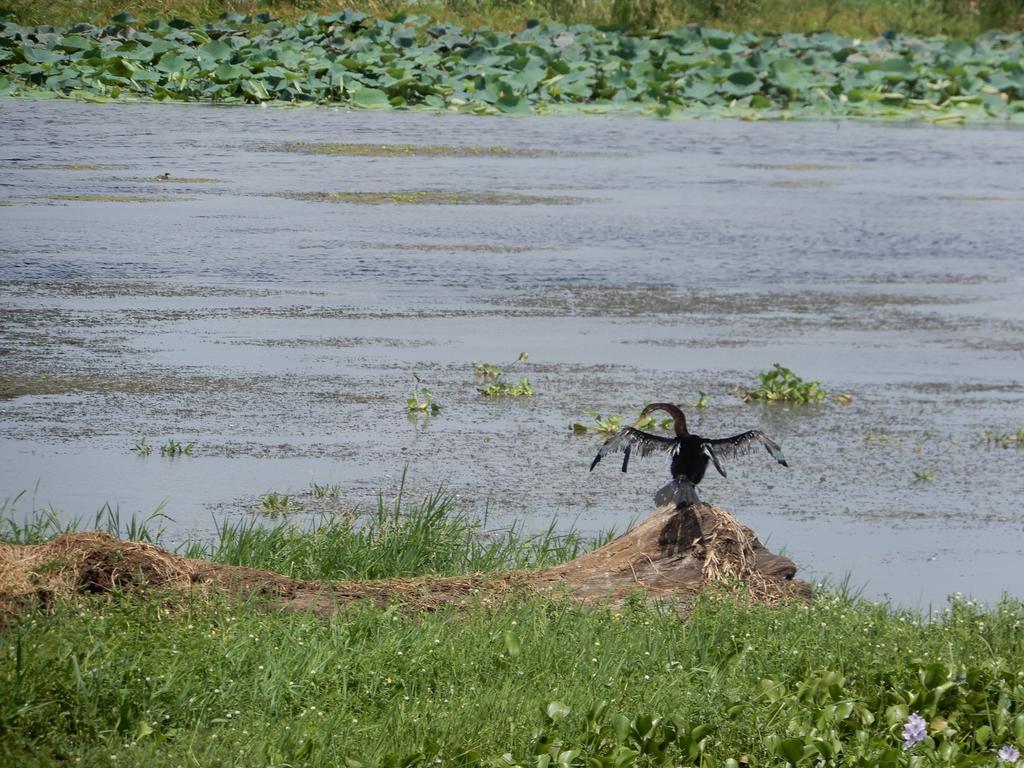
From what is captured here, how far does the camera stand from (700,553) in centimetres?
618

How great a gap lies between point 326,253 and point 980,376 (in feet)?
16.4

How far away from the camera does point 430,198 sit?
15422mm

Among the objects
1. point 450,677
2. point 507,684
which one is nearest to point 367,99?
point 450,677

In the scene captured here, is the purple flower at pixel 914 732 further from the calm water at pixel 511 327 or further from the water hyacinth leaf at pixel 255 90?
the water hyacinth leaf at pixel 255 90

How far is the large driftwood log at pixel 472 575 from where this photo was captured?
5.52m

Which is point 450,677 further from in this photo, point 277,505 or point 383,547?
point 277,505

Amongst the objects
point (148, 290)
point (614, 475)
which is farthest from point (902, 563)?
point (148, 290)

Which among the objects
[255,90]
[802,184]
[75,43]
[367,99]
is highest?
[75,43]

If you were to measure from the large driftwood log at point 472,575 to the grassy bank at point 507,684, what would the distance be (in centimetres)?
15

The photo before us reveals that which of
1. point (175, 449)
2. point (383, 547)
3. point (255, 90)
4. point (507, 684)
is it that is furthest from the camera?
point (255, 90)

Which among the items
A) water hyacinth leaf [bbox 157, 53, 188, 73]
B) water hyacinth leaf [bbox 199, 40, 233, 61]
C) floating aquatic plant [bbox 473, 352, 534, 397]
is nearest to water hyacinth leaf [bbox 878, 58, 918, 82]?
water hyacinth leaf [bbox 199, 40, 233, 61]

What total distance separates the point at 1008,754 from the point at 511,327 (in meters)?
6.73

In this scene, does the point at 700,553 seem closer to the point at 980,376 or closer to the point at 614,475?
the point at 614,475

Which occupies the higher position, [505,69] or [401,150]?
[505,69]
